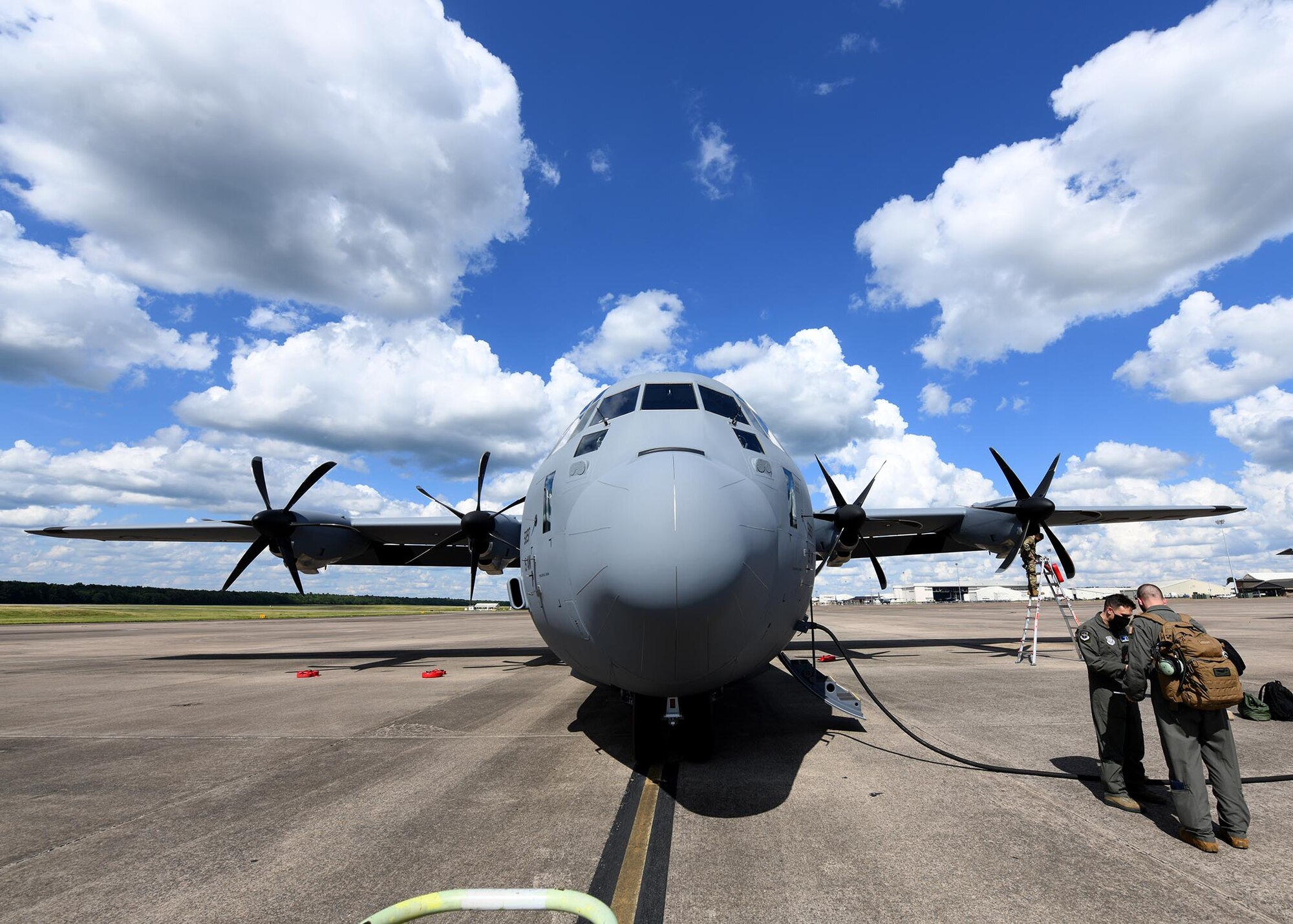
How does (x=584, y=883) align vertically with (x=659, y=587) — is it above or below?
below

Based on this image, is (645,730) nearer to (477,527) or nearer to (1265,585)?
(477,527)

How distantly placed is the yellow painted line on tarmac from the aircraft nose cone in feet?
3.15

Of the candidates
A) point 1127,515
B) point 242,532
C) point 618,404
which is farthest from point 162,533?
point 1127,515

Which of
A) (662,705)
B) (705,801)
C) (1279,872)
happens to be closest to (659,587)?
(705,801)

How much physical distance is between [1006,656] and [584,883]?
15.4 m

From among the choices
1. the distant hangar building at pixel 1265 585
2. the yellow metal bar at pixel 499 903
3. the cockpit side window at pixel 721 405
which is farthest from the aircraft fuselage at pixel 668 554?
the distant hangar building at pixel 1265 585

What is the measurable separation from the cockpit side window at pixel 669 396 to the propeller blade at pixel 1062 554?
13.6 meters

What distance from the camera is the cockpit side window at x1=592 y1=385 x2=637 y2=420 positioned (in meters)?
5.98

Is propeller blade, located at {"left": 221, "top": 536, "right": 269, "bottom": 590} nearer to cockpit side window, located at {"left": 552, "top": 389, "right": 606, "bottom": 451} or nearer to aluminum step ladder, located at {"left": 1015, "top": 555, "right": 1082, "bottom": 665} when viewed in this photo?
cockpit side window, located at {"left": 552, "top": 389, "right": 606, "bottom": 451}

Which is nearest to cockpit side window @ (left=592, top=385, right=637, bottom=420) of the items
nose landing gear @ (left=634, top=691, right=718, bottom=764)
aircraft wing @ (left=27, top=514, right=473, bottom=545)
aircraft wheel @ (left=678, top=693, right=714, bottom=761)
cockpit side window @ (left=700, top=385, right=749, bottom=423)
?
cockpit side window @ (left=700, top=385, right=749, bottom=423)

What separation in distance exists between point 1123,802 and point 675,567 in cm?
414

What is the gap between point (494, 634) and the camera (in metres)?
30.0

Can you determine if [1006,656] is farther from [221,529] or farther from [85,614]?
[85,614]

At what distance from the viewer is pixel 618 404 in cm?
617
